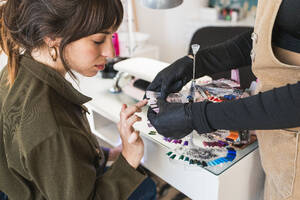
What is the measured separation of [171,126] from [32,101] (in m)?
0.34

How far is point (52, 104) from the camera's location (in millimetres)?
715

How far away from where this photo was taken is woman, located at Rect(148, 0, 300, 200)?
589 millimetres

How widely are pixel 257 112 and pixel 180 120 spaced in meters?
0.17

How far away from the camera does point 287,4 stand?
2.12ft

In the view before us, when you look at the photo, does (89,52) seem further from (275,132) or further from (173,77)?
(275,132)

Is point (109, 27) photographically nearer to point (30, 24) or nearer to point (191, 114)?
point (30, 24)

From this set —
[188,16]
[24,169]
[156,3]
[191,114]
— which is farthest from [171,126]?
[188,16]

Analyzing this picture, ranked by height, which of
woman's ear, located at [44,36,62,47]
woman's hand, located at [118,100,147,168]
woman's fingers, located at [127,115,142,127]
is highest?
woman's ear, located at [44,36,62,47]

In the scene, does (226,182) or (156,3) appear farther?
(156,3)

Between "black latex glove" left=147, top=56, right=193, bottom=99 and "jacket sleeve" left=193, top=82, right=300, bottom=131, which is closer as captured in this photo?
"jacket sleeve" left=193, top=82, right=300, bottom=131

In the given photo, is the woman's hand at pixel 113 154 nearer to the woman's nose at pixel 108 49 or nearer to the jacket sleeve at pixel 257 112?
the woman's nose at pixel 108 49

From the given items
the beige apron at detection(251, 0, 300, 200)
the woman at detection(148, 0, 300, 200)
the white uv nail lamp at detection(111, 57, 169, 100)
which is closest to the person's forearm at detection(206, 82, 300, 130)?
the woman at detection(148, 0, 300, 200)

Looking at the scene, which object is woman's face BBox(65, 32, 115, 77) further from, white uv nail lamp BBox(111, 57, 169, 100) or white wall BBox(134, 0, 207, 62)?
white wall BBox(134, 0, 207, 62)

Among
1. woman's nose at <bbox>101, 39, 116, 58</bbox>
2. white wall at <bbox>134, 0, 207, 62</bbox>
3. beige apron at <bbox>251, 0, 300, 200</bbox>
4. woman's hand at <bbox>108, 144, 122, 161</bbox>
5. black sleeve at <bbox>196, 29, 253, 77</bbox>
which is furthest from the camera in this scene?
white wall at <bbox>134, 0, 207, 62</bbox>
